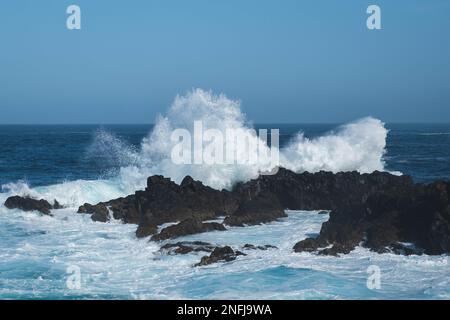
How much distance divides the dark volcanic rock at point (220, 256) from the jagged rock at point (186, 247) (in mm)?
886

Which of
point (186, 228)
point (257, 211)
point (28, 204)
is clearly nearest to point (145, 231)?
point (186, 228)

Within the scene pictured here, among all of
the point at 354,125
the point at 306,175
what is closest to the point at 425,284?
the point at 306,175

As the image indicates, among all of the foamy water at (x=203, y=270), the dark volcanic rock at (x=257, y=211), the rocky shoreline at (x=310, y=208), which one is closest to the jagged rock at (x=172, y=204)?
the rocky shoreline at (x=310, y=208)

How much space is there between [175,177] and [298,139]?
236 inches

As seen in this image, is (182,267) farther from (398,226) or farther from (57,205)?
(57,205)

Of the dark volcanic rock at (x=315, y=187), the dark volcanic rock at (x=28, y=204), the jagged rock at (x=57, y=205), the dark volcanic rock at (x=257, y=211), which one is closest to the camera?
the dark volcanic rock at (x=257, y=211)

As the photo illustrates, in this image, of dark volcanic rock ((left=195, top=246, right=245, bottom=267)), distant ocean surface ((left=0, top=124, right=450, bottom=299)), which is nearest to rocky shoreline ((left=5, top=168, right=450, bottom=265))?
dark volcanic rock ((left=195, top=246, right=245, bottom=267))

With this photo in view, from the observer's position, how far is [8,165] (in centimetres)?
4375

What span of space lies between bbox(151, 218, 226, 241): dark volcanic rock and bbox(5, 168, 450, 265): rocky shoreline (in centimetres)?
3

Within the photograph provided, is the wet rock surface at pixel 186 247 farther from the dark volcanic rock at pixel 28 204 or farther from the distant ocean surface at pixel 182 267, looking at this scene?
the dark volcanic rock at pixel 28 204

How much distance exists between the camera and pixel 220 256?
15.8 metres

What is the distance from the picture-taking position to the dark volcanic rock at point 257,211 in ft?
66.9

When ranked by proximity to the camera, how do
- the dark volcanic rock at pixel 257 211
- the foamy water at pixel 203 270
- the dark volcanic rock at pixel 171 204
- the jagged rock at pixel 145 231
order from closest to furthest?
the foamy water at pixel 203 270 < the jagged rock at pixel 145 231 < the dark volcanic rock at pixel 257 211 < the dark volcanic rock at pixel 171 204
